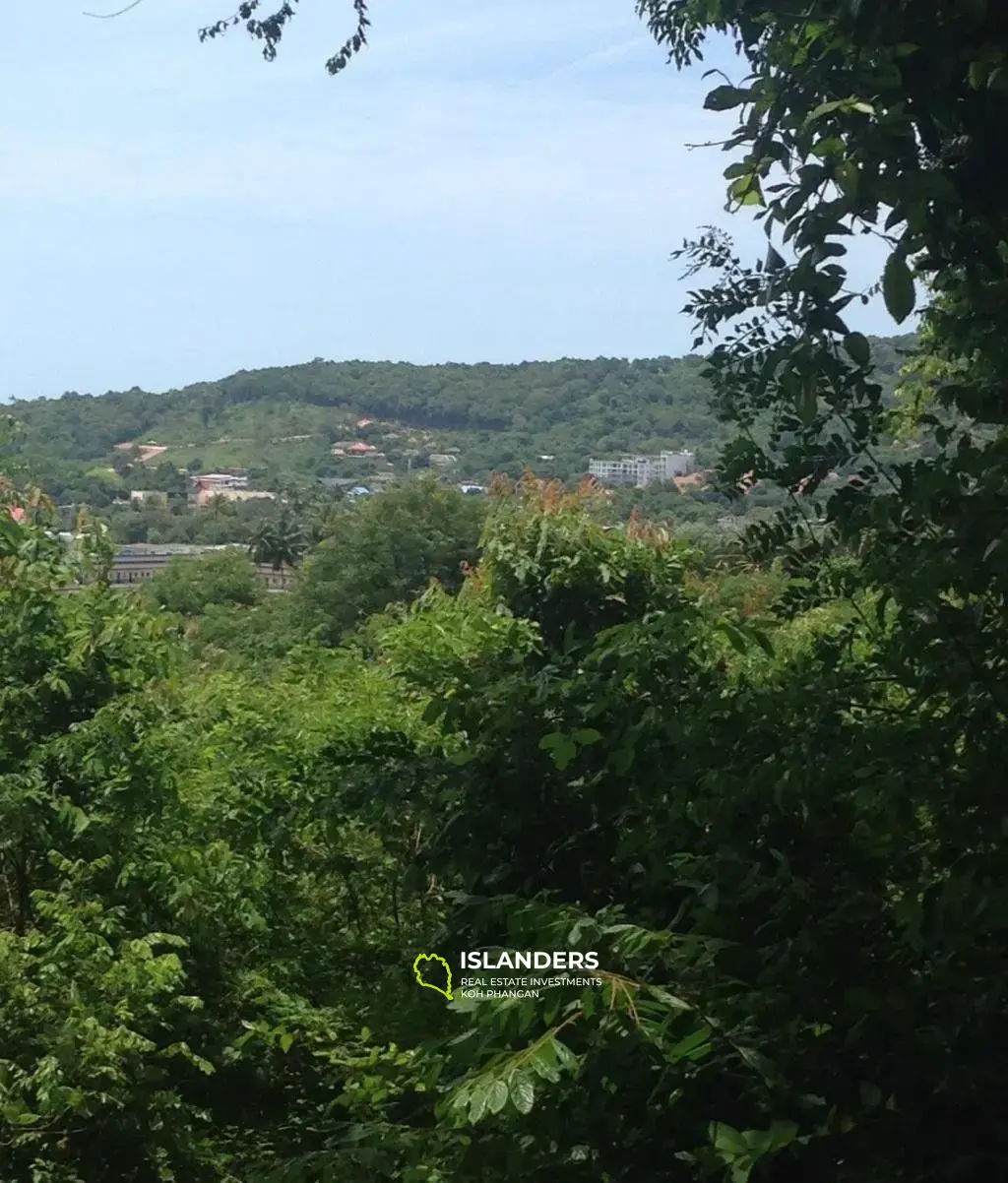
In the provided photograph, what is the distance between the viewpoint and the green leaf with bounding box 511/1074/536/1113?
4.32 feet

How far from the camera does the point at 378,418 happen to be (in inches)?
1415

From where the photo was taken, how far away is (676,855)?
183 centimetres

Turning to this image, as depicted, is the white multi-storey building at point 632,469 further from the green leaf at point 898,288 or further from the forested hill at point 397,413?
the green leaf at point 898,288

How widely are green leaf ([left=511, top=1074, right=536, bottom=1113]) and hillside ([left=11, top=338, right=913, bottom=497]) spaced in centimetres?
928

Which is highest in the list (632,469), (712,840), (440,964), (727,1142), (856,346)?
(856,346)

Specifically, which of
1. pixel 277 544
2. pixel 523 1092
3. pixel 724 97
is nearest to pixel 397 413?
pixel 277 544

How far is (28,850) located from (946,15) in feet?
10.1

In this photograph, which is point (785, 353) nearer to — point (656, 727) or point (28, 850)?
point (656, 727)

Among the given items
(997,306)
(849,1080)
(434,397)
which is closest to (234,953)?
(849,1080)

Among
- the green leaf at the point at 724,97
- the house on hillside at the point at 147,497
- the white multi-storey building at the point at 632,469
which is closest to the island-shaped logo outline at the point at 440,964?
the green leaf at the point at 724,97

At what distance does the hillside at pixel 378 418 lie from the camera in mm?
16906

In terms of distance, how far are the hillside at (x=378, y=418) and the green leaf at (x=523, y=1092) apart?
928cm

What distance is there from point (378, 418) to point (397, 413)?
1.60m

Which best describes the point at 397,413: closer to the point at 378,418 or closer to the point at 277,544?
the point at 378,418
